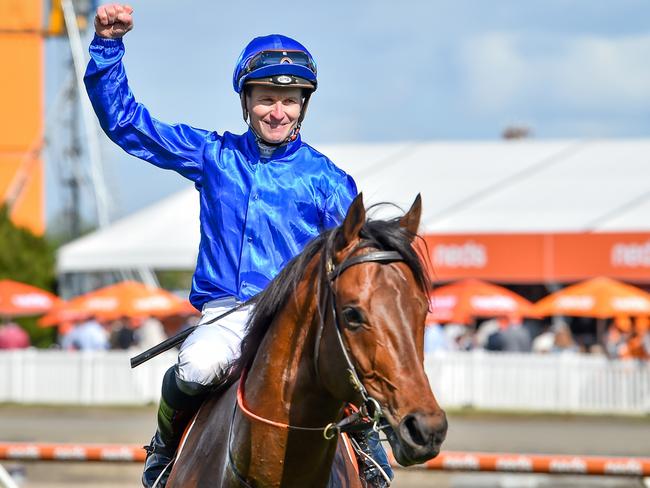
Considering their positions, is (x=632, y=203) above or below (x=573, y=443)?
above

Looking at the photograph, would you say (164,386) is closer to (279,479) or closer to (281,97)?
(279,479)

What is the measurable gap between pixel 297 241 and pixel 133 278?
2757 centimetres

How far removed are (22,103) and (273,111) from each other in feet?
156

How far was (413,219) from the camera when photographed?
4.24 meters

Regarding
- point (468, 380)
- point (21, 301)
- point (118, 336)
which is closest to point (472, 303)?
point (468, 380)

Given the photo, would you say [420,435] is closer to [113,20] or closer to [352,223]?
[352,223]

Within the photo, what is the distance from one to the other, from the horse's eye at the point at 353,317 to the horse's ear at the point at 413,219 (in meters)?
0.39

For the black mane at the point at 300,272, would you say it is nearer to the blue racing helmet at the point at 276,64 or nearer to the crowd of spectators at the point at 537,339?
the blue racing helmet at the point at 276,64

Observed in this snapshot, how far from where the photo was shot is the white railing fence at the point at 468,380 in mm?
21844

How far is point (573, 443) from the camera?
1672cm

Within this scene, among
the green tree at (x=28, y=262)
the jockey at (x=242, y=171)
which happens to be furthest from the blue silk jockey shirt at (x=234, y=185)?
the green tree at (x=28, y=262)

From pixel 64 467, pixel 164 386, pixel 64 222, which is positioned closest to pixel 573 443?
pixel 64 467

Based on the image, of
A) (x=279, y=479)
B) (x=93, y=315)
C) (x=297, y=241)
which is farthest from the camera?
(x=93, y=315)

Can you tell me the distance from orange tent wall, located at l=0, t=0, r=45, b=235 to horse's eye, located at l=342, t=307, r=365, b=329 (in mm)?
46603
